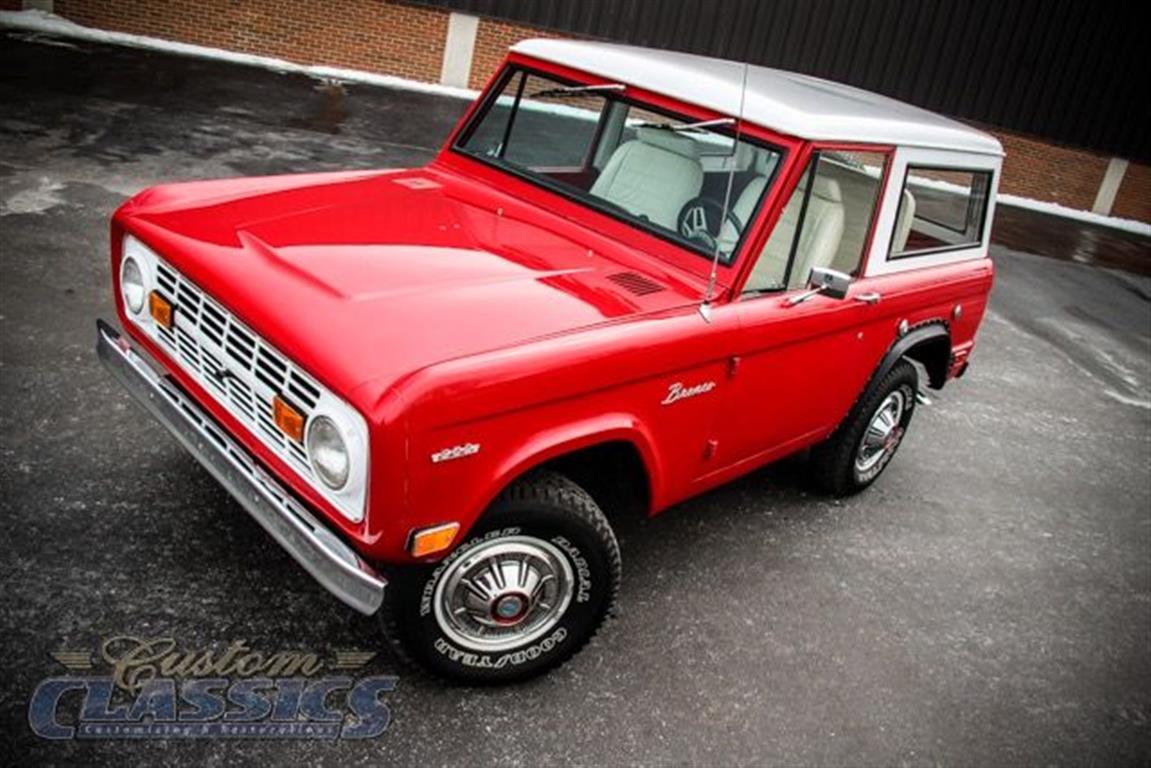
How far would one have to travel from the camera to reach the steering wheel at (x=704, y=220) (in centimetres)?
334

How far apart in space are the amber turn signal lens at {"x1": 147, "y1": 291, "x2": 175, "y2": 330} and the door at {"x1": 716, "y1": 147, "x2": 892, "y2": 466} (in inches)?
76.9

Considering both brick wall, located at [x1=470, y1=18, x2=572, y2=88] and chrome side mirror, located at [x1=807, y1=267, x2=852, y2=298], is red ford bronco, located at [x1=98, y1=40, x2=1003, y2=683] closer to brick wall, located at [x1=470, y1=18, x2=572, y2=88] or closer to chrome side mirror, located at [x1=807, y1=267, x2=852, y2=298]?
chrome side mirror, located at [x1=807, y1=267, x2=852, y2=298]

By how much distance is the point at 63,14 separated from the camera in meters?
12.4

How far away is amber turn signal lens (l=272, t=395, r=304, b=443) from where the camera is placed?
2.53 metres

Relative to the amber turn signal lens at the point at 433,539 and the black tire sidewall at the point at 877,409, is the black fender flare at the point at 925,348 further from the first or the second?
the amber turn signal lens at the point at 433,539

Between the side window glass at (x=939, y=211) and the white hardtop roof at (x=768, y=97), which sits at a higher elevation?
the white hardtop roof at (x=768, y=97)

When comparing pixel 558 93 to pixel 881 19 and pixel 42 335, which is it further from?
pixel 881 19

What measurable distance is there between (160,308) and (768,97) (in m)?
2.37

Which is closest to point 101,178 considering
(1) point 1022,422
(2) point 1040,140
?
(1) point 1022,422

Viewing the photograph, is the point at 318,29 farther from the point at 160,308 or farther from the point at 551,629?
the point at 551,629

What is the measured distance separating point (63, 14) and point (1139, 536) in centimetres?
1406

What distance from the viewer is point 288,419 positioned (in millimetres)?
2562
